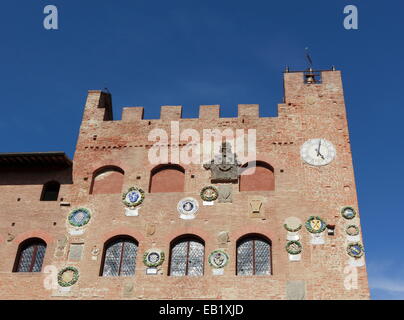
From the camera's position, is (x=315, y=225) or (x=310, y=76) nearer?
(x=315, y=225)

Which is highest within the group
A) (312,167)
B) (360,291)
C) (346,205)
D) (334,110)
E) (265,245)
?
(334,110)

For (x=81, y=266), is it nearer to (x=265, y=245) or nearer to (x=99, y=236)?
(x=99, y=236)

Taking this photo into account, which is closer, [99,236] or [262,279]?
[262,279]

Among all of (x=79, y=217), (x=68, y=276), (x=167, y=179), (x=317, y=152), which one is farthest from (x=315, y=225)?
(x=68, y=276)

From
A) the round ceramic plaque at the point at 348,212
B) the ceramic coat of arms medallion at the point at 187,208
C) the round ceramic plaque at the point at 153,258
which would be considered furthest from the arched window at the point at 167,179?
the round ceramic plaque at the point at 348,212

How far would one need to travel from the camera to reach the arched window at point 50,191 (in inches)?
703

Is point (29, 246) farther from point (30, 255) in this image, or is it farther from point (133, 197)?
point (133, 197)

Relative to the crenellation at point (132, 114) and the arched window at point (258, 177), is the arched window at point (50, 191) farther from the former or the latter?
the arched window at point (258, 177)

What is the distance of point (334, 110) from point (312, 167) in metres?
2.54

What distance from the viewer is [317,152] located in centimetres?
1744

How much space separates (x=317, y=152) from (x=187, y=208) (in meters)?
4.66

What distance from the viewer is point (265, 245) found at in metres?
16.0

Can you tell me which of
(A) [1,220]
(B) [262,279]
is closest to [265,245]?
(B) [262,279]
